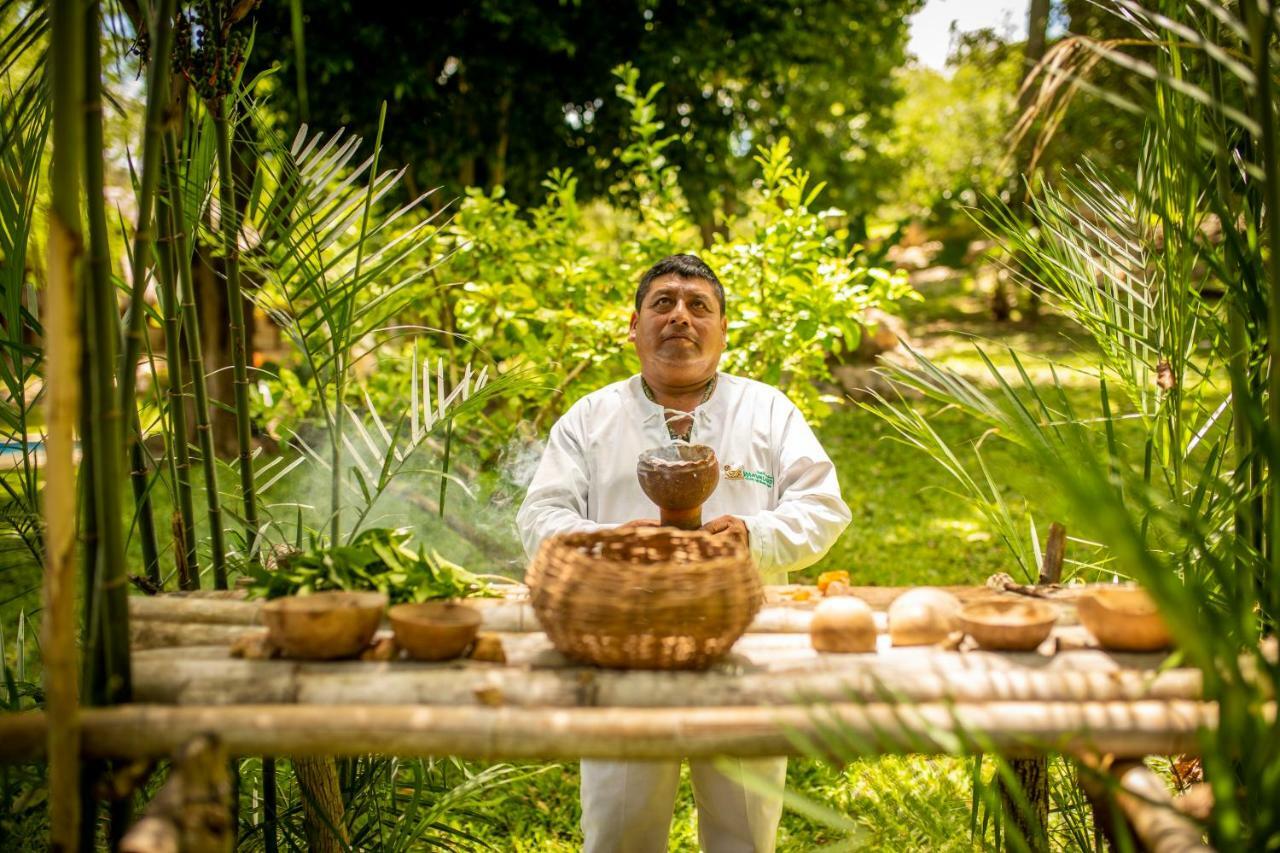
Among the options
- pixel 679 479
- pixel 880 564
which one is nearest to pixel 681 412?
pixel 679 479

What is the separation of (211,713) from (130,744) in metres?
0.14

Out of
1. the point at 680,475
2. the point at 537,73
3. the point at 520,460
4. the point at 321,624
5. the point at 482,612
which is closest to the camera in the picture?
the point at 321,624

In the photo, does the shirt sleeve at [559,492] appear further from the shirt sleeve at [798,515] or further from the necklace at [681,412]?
the shirt sleeve at [798,515]

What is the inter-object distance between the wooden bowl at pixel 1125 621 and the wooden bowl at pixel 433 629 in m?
1.07

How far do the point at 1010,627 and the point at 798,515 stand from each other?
762mm

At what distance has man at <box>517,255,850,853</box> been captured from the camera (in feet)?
7.63

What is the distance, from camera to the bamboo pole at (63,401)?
1297mm

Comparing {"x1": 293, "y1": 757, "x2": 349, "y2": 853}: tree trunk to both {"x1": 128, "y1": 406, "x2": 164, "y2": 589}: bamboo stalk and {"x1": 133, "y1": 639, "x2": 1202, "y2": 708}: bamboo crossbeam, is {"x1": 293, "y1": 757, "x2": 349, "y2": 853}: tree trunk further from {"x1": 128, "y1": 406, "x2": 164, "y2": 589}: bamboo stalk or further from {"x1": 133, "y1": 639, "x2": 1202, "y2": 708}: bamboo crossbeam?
{"x1": 133, "y1": 639, "x2": 1202, "y2": 708}: bamboo crossbeam

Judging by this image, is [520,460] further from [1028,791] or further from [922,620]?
[922,620]

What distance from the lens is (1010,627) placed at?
5.17 feet

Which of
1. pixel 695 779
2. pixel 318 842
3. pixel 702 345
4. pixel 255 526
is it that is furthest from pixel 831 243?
pixel 318 842

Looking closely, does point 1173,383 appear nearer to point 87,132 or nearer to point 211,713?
point 211,713

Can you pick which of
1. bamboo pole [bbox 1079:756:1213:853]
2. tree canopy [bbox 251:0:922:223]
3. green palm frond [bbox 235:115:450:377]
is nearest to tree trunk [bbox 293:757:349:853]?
green palm frond [bbox 235:115:450:377]

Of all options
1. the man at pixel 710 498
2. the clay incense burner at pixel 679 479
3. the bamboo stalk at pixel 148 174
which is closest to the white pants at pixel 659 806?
the man at pixel 710 498
